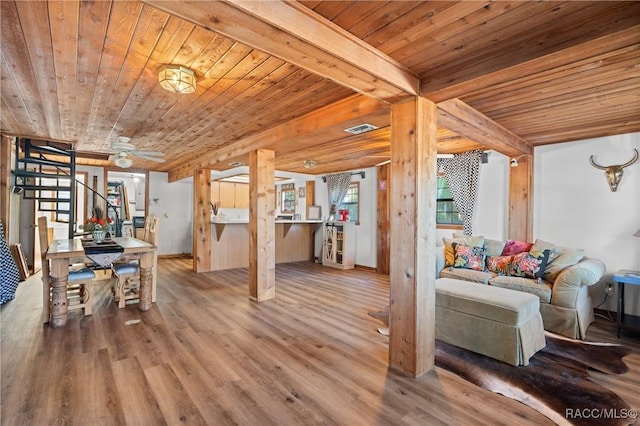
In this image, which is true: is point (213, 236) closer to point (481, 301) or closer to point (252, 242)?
point (252, 242)

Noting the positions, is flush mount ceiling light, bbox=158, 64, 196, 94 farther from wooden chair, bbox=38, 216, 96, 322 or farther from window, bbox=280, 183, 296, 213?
window, bbox=280, 183, 296, 213

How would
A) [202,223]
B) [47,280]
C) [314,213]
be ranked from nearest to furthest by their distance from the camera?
[47,280] < [202,223] < [314,213]

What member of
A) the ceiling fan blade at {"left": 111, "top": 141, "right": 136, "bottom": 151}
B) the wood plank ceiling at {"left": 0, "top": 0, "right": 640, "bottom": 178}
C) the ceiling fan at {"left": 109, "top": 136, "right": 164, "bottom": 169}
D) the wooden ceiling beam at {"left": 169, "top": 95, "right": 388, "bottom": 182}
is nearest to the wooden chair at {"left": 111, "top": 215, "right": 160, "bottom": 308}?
the ceiling fan at {"left": 109, "top": 136, "right": 164, "bottom": 169}

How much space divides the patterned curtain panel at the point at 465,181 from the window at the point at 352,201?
2259mm

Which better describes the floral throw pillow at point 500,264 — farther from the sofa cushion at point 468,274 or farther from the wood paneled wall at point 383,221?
the wood paneled wall at point 383,221

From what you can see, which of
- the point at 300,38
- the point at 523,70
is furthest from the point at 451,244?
the point at 300,38

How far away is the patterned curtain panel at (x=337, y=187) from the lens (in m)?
7.08

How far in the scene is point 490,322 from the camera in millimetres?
2588

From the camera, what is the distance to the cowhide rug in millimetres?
1881

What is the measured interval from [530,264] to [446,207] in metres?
2.14

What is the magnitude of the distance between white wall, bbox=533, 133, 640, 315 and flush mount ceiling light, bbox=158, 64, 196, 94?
15.3 feet

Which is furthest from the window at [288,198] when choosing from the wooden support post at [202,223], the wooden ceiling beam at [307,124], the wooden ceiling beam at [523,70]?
the wooden ceiling beam at [523,70]

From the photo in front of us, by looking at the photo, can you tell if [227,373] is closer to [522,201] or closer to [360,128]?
[360,128]

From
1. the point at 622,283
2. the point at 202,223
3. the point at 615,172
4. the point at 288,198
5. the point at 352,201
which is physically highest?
the point at 615,172
